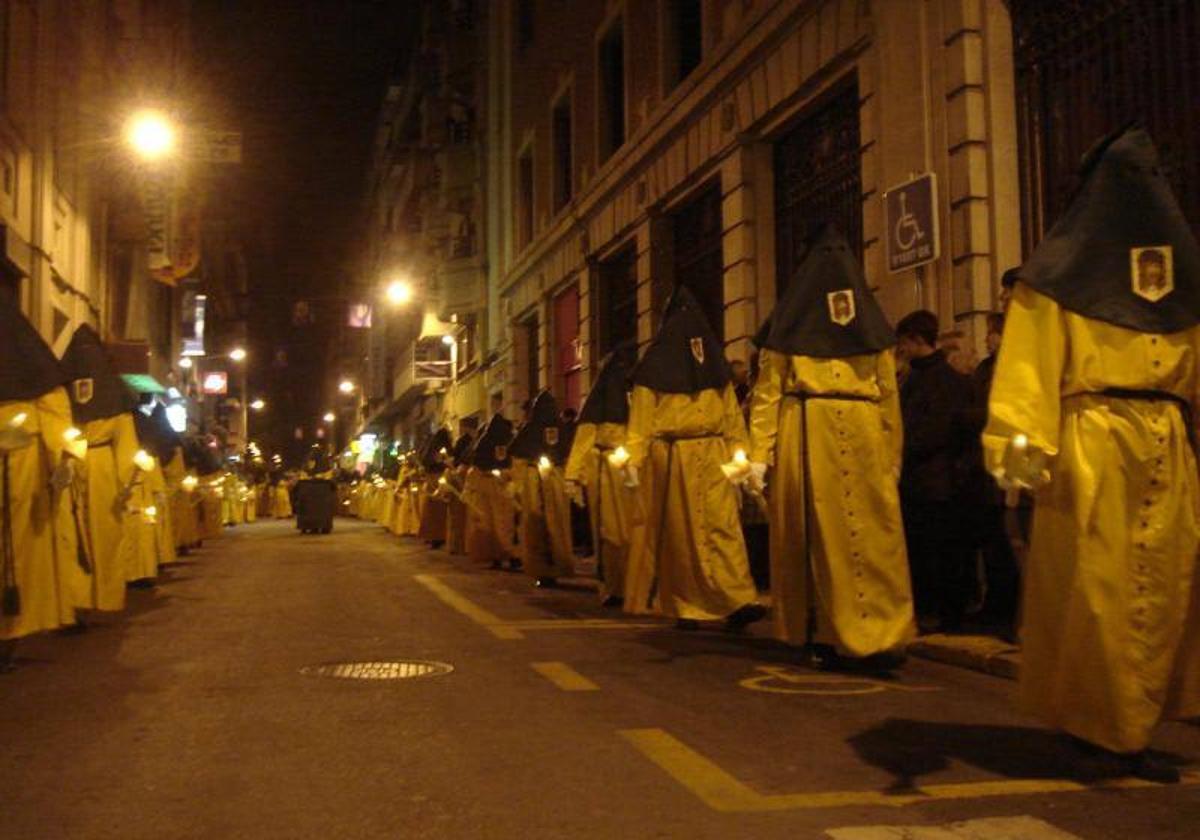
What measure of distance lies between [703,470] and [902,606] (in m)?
2.49

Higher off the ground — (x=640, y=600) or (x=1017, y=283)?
(x=1017, y=283)

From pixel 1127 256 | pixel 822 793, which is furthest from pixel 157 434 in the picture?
pixel 1127 256

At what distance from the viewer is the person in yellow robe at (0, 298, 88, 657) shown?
24.5 ft

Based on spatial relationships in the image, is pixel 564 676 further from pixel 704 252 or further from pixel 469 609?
pixel 704 252

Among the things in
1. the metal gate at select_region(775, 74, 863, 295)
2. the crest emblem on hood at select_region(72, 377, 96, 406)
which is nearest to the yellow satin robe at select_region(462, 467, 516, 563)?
the metal gate at select_region(775, 74, 863, 295)

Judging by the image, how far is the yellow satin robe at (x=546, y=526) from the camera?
14328mm

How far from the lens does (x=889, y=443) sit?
731cm

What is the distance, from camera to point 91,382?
9.51m

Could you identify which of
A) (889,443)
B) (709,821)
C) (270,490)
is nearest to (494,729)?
(709,821)

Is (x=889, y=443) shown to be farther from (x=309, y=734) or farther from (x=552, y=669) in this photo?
(x=309, y=734)

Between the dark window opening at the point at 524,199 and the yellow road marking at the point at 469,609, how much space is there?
744 inches

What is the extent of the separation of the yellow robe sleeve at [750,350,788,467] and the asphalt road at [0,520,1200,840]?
130 centimetres

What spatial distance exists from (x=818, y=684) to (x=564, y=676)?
4.63 ft

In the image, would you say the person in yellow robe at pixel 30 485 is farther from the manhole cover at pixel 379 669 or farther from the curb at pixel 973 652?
the curb at pixel 973 652
